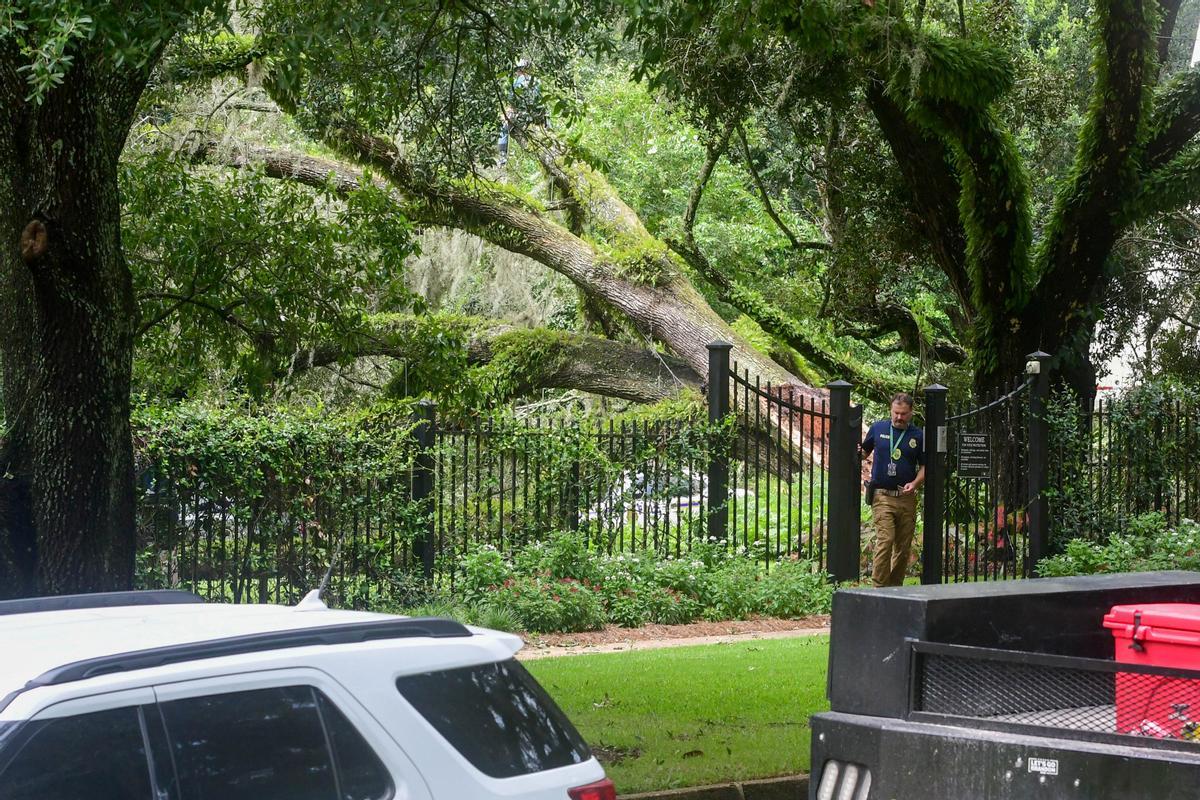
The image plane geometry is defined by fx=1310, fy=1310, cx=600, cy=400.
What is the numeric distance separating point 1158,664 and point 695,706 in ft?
15.8

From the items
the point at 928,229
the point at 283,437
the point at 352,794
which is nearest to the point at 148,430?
the point at 283,437

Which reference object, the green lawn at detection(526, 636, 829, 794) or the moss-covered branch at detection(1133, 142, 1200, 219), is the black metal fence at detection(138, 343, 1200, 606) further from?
the green lawn at detection(526, 636, 829, 794)

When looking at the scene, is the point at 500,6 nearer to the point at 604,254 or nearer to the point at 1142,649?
the point at 1142,649

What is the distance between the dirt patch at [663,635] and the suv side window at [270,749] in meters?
8.03

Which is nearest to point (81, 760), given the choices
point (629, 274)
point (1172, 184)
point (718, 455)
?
point (718, 455)

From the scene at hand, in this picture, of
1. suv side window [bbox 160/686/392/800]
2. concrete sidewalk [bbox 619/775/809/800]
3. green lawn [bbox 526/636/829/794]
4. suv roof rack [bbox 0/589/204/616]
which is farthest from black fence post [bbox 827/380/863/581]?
suv side window [bbox 160/686/392/800]

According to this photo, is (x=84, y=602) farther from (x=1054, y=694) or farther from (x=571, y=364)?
(x=571, y=364)

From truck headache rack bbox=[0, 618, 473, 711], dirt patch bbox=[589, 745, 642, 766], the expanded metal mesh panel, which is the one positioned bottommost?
dirt patch bbox=[589, 745, 642, 766]

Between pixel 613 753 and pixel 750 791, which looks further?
pixel 613 753

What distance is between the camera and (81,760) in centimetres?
300

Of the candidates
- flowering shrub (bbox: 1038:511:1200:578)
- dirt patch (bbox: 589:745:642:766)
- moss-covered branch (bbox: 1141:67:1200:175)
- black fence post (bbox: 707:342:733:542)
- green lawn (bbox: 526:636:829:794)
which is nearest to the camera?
green lawn (bbox: 526:636:829:794)

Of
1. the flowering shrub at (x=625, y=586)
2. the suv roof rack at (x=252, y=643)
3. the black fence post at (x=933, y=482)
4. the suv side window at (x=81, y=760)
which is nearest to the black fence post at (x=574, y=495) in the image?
the flowering shrub at (x=625, y=586)

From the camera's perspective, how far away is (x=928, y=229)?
1736cm

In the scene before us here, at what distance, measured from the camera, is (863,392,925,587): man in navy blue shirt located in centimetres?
1406
